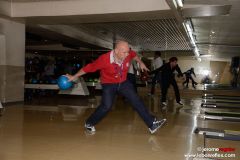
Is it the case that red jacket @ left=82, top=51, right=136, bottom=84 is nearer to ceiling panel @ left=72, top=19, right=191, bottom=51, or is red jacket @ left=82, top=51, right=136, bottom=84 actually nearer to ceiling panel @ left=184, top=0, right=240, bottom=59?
ceiling panel @ left=184, top=0, right=240, bottom=59

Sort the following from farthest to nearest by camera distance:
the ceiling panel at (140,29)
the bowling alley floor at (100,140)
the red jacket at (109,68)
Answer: the ceiling panel at (140,29) < the red jacket at (109,68) < the bowling alley floor at (100,140)

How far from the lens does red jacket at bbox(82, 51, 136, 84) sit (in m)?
4.46

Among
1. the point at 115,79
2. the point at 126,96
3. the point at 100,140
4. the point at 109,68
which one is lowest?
the point at 100,140

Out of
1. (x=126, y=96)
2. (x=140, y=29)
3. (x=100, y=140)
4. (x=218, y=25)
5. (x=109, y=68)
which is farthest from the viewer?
(x=140, y=29)

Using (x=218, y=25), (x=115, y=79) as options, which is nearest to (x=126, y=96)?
(x=115, y=79)

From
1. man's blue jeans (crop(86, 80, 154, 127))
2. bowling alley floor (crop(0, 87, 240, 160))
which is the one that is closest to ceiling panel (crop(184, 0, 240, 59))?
bowling alley floor (crop(0, 87, 240, 160))

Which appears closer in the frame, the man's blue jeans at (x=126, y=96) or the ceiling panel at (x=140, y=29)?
the man's blue jeans at (x=126, y=96)

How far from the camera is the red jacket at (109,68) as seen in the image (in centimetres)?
446

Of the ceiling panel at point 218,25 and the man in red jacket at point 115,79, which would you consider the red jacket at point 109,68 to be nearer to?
the man in red jacket at point 115,79

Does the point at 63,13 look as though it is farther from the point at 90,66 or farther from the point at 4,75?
the point at 90,66

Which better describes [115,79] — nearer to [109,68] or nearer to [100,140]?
[109,68]

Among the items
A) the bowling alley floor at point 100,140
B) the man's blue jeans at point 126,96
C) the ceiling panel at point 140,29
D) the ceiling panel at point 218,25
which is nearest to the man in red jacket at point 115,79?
the man's blue jeans at point 126,96

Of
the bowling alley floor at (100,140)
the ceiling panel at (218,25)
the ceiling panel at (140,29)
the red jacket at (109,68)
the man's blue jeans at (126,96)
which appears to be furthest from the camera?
the ceiling panel at (140,29)

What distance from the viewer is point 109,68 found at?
4.49 meters
